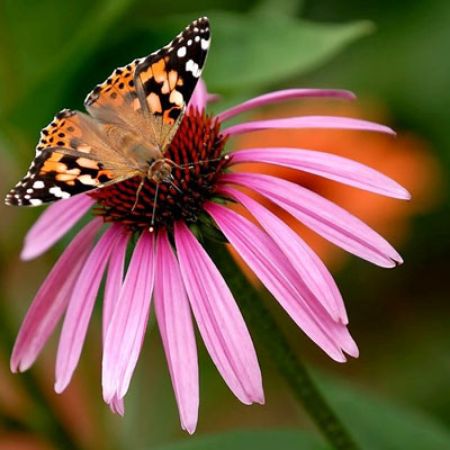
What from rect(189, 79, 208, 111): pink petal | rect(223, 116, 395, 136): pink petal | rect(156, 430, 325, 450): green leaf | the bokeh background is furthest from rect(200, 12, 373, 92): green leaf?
rect(156, 430, 325, 450): green leaf

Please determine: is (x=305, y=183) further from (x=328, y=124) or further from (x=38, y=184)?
(x=38, y=184)

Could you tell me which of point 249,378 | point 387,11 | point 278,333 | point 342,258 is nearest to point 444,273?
point 342,258

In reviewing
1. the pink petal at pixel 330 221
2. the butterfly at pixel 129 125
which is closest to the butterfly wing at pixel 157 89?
the butterfly at pixel 129 125

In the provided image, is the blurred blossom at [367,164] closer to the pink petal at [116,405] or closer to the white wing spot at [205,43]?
the white wing spot at [205,43]

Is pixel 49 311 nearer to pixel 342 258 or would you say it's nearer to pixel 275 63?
pixel 275 63

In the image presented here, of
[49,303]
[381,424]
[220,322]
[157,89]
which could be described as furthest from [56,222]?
[381,424]

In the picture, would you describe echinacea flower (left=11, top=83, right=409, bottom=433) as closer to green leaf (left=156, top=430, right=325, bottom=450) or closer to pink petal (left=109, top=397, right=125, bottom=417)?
pink petal (left=109, top=397, right=125, bottom=417)

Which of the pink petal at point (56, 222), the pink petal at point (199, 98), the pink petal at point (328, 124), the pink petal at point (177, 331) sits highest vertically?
the pink petal at point (199, 98)

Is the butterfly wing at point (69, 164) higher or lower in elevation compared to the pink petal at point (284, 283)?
higher
